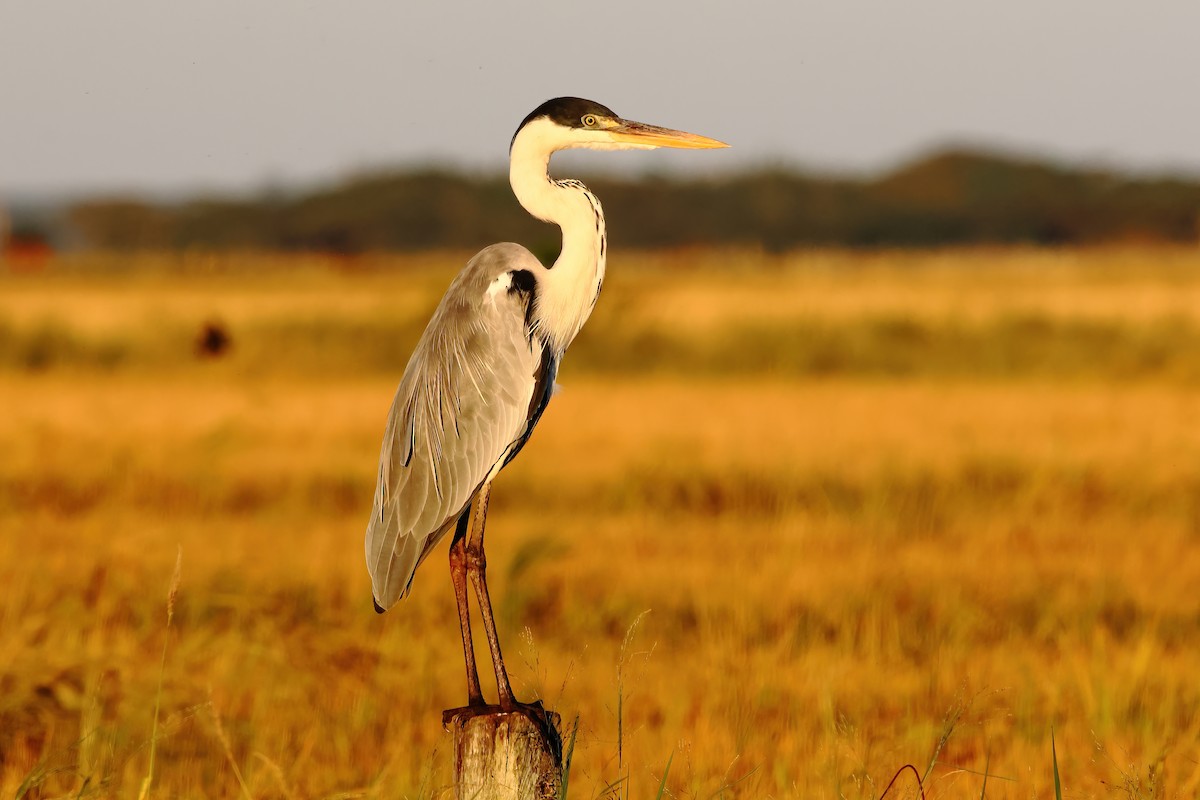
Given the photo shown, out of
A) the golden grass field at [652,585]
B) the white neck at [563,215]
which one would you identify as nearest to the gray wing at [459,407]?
the white neck at [563,215]

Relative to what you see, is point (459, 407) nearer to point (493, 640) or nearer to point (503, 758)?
point (493, 640)

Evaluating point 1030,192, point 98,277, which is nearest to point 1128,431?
point 98,277

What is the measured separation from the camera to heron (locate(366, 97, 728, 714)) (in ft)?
12.9

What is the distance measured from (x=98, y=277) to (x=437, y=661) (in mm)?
44509

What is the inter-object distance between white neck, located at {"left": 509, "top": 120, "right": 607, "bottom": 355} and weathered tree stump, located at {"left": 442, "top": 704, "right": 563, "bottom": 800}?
113 cm

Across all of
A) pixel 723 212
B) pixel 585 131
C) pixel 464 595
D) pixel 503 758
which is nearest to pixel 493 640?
pixel 464 595

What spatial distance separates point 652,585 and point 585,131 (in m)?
3.98

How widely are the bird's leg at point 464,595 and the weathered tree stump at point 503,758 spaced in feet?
0.93

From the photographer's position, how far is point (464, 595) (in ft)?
12.7

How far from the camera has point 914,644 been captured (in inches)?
262

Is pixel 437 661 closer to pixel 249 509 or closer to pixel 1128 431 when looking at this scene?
pixel 249 509

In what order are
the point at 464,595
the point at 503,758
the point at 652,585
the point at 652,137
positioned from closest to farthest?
the point at 503,758 < the point at 464,595 < the point at 652,137 < the point at 652,585

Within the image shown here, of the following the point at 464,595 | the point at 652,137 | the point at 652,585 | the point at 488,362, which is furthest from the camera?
the point at 652,585

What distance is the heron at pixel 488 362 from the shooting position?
394 cm
